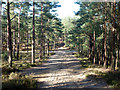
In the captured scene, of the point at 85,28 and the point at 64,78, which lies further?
the point at 85,28

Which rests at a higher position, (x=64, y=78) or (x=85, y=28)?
(x=85, y=28)

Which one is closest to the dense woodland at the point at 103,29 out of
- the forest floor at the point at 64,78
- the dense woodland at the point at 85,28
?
the dense woodland at the point at 85,28

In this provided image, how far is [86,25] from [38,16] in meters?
12.3

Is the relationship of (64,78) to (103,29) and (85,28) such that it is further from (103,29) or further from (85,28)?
(85,28)

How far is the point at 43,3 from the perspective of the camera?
2627cm

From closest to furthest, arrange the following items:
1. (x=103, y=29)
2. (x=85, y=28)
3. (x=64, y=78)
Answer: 1. (x=64, y=78)
2. (x=103, y=29)
3. (x=85, y=28)

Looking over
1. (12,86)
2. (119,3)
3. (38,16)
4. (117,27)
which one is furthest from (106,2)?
(38,16)

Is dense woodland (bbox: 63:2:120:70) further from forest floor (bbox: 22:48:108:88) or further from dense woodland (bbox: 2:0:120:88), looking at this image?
forest floor (bbox: 22:48:108:88)

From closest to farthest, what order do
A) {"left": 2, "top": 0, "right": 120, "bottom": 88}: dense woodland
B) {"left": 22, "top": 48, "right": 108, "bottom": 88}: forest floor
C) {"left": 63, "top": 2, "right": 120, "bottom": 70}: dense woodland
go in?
{"left": 22, "top": 48, "right": 108, "bottom": 88}: forest floor
{"left": 63, "top": 2, "right": 120, "bottom": 70}: dense woodland
{"left": 2, "top": 0, "right": 120, "bottom": 88}: dense woodland

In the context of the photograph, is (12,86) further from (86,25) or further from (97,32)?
(86,25)

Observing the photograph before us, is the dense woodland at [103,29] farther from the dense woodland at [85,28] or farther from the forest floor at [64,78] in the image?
the forest floor at [64,78]

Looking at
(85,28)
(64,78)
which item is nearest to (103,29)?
(85,28)

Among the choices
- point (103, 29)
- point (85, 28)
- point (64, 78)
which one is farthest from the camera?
point (85, 28)

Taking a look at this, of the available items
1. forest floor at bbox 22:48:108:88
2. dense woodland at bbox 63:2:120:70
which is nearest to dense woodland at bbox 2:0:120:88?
dense woodland at bbox 63:2:120:70
